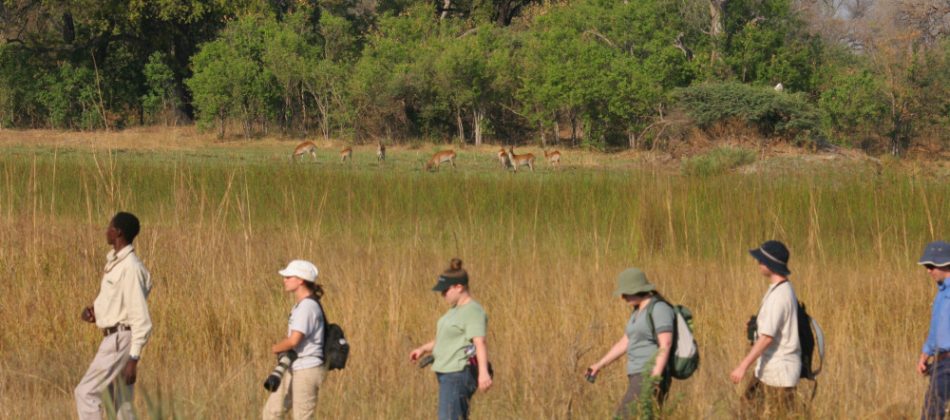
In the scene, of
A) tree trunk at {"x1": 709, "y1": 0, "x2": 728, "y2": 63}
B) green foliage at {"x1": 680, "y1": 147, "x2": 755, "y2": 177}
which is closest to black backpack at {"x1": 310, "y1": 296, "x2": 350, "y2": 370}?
green foliage at {"x1": 680, "y1": 147, "x2": 755, "y2": 177}

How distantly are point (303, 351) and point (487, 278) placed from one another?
554 cm

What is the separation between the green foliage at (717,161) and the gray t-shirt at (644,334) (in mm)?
11122

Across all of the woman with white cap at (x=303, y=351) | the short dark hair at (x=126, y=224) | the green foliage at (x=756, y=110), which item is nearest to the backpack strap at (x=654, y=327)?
the woman with white cap at (x=303, y=351)

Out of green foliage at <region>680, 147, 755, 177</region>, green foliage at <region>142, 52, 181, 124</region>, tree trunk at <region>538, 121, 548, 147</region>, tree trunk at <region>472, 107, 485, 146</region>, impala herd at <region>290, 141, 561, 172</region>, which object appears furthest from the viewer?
green foliage at <region>142, 52, 181, 124</region>

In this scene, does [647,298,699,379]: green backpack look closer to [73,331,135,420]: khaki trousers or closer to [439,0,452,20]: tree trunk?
[73,331,135,420]: khaki trousers

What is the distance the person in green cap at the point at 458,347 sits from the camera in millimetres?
6000

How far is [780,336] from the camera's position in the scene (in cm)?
627

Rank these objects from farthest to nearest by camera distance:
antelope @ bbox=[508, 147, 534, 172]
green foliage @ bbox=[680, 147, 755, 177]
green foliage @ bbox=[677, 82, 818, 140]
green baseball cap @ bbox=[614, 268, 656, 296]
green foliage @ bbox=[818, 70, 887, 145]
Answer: green foliage @ bbox=[818, 70, 887, 145] < green foliage @ bbox=[677, 82, 818, 140] < antelope @ bbox=[508, 147, 534, 172] < green foliage @ bbox=[680, 147, 755, 177] < green baseball cap @ bbox=[614, 268, 656, 296]

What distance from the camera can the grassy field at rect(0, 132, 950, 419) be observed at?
327 inches

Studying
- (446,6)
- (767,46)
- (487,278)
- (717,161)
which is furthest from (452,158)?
(446,6)

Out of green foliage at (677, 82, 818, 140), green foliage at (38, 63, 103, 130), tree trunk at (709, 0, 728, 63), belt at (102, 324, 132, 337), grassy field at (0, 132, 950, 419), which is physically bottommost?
grassy field at (0, 132, 950, 419)

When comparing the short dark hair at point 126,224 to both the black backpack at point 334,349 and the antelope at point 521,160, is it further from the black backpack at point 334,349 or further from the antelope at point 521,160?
the antelope at point 521,160

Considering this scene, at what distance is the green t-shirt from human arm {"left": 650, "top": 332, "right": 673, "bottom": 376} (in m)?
0.84

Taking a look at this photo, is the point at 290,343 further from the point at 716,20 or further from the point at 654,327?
the point at 716,20
